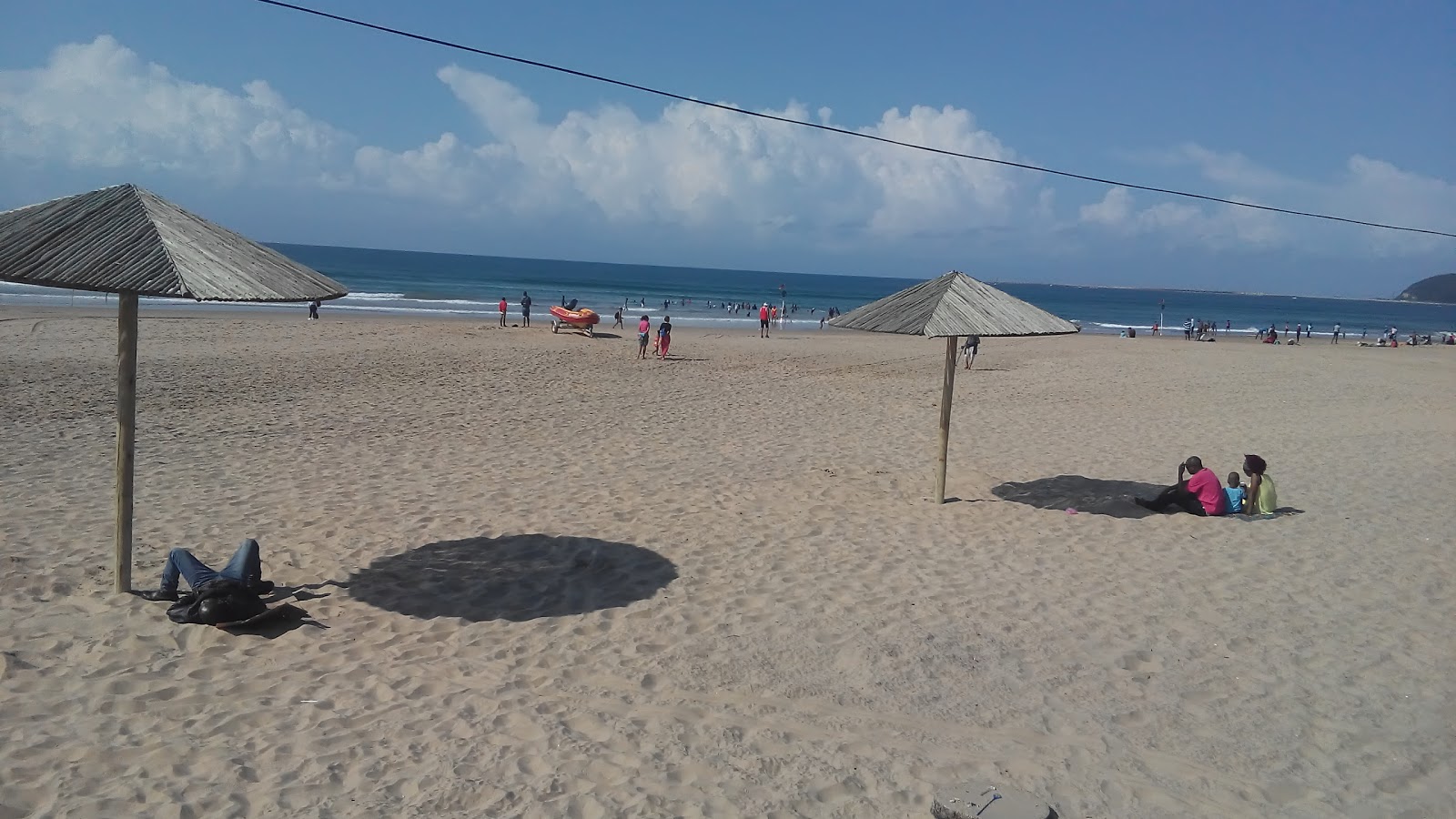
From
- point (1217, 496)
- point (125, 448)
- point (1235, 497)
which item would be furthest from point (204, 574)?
point (1235, 497)

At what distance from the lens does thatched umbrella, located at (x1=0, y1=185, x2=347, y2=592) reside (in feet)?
15.9

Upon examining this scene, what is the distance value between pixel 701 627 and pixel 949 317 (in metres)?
3.86

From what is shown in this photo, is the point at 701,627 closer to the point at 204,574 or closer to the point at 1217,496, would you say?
the point at 204,574

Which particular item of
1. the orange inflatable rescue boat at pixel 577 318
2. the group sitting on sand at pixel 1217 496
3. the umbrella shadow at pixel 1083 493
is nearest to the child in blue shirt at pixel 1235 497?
the group sitting on sand at pixel 1217 496

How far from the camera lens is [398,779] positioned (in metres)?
3.85

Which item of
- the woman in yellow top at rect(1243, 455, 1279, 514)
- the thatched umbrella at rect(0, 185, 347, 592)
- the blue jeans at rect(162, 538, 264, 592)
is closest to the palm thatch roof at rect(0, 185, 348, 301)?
the thatched umbrella at rect(0, 185, 347, 592)

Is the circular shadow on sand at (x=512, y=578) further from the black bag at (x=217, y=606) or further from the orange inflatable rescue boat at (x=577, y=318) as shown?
the orange inflatable rescue boat at (x=577, y=318)

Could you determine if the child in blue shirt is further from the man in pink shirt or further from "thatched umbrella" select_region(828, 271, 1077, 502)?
"thatched umbrella" select_region(828, 271, 1077, 502)

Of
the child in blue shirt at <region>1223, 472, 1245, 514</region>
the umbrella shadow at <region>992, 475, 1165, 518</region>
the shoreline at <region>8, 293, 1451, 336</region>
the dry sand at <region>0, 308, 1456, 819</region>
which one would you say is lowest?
the dry sand at <region>0, 308, 1456, 819</region>

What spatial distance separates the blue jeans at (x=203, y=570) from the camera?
210 inches

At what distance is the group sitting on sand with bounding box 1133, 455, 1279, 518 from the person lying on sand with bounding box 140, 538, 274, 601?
25.0ft

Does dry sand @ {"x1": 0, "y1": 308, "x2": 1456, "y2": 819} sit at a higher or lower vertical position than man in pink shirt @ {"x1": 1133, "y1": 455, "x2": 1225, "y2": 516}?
lower

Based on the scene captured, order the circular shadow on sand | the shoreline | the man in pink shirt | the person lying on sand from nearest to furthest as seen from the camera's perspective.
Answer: the person lying on sand, the circular shadow on sand, the man in pink shirt, the shoreline

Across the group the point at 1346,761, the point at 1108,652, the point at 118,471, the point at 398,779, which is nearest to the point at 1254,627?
the point at 1108,652
